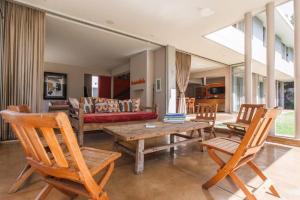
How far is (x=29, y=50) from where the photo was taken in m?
3.14

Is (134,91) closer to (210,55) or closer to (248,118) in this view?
(210,55)

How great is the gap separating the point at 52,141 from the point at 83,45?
5.40 m

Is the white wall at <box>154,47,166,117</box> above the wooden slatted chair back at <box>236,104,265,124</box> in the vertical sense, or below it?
above

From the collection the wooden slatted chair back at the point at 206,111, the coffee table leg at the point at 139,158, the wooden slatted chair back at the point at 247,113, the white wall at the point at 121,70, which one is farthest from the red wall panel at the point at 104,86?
the coffee table leg at the point at 139,158

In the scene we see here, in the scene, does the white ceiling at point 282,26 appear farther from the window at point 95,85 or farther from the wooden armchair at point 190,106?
the window at point 95,85

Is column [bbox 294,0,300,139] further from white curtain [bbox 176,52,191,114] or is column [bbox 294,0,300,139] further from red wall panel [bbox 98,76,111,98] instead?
red wall panel [bbox 98,76,111,98]

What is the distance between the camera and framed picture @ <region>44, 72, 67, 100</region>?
7.47 m

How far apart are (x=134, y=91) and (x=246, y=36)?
4202 millimetres

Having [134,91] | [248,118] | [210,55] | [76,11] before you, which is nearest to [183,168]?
[248,118]

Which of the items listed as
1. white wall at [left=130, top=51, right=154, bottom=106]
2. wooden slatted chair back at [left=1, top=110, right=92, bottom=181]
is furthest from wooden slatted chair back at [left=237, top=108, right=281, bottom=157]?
white wall at [left=130, top=51, right=154, bottom=106]

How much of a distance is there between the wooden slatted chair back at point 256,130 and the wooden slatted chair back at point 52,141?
112cm

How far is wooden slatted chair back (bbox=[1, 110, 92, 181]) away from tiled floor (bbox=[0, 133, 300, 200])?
0.60 m

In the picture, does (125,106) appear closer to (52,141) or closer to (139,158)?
(139,158)

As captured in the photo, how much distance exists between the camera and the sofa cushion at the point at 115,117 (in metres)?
3.15
